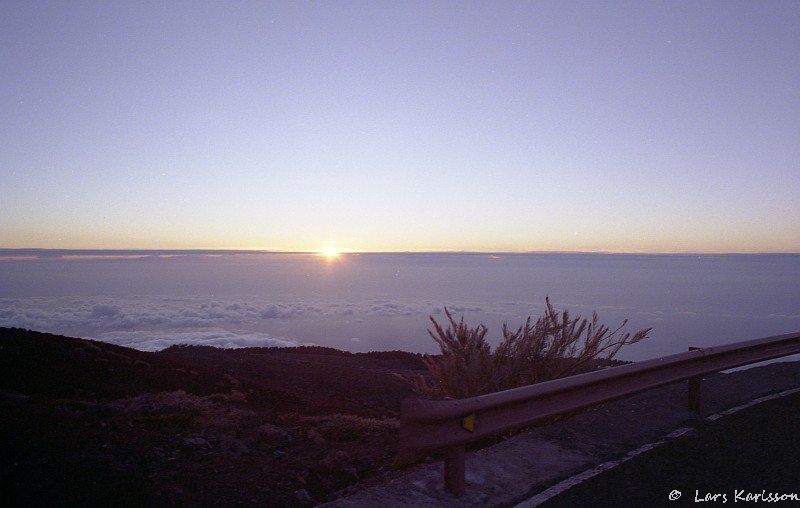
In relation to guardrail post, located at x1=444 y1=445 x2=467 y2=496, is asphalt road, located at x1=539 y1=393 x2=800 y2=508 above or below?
below

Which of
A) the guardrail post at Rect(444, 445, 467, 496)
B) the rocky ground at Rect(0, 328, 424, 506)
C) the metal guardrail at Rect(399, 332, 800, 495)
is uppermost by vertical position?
the metal guardrail at Rect(399, 332, 800, 495)

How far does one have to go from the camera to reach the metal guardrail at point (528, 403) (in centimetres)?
414

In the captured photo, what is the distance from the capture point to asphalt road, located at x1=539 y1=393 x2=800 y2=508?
14.1ft

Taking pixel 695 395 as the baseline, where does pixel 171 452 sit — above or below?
below

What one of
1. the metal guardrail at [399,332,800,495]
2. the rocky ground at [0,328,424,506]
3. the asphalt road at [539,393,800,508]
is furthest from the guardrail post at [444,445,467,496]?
the rocky ground at [0,328,424,506]

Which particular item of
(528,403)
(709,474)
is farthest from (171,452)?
(709,474)

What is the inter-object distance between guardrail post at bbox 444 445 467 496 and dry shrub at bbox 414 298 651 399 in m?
2.29

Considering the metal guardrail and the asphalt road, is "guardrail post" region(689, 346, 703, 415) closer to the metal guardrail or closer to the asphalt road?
the metal guardrail

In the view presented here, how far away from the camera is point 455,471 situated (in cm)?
439

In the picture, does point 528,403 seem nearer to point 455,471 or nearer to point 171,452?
point 455,471

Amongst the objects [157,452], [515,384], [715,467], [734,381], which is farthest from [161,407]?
[734,381]

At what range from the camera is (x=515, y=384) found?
7.11m

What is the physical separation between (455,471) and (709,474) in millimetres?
2232

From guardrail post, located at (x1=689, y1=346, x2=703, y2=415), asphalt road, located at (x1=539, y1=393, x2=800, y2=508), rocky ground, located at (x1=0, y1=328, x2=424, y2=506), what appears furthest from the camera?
guardrail post, located at (x1=689, y1=346, x2=703, y2=415)
